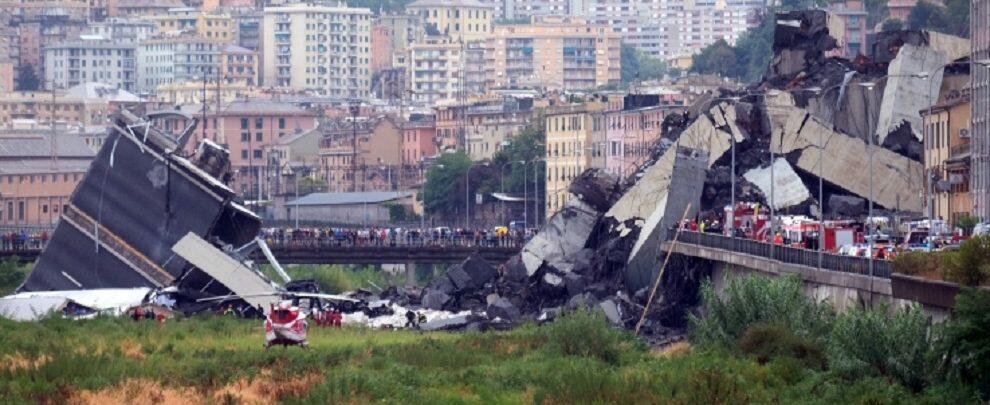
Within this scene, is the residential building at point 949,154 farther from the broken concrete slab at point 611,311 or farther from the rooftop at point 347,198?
the rooftop at point 347,198

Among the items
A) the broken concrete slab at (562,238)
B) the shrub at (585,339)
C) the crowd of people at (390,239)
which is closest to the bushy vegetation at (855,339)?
the shrub at (585,339)

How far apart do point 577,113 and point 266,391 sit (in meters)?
102

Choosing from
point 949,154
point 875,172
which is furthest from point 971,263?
point 875,172

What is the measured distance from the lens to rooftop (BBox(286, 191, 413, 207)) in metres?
176

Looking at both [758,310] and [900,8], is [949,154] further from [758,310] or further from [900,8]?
[900,8]

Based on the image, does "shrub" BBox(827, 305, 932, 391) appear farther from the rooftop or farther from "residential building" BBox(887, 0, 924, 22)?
"residential building" BBox(887, 0, 924, 22)

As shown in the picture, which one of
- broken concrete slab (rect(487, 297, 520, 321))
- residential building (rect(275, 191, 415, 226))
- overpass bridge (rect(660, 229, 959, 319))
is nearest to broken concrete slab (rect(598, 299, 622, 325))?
overpass bridge (rect(660, 229, 959, 319))

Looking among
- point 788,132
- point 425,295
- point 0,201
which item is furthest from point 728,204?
point 0,201

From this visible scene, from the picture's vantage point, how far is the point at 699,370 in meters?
61.5

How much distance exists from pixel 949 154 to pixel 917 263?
30131mm

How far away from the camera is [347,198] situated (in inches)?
7013

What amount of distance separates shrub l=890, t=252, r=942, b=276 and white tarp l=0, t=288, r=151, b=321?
112 feet

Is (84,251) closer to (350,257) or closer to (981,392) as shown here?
(350,257)

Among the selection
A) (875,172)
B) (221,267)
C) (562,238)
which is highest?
(875,172)
